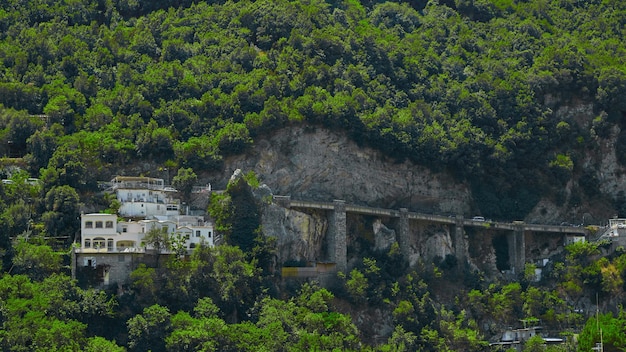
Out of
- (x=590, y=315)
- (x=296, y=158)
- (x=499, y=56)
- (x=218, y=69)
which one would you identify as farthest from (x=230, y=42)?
(x=590, y=315)

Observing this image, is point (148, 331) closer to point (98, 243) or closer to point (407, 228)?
point (98, 243)

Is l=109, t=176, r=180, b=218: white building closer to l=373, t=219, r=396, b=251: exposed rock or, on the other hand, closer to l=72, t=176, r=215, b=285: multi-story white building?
l=72, t=176, r=215, b=285: multi-story white building

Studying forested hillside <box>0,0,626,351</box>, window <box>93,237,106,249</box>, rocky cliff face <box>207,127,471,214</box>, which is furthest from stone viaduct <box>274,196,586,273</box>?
window <box>93,237,106,249</box>

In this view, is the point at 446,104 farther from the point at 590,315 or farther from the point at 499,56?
the point at 590,315

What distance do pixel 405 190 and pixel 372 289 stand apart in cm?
927

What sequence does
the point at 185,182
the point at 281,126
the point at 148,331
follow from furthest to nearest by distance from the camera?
the point at 281,126, the point at 185,182, the point at 148,331

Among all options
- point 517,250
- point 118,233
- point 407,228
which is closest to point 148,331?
point 118,233

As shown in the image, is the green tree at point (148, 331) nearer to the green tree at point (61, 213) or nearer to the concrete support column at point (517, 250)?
the green tree at point (61, 213)

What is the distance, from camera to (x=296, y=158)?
3871 inches

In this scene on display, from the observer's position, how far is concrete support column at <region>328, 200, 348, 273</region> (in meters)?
96.2

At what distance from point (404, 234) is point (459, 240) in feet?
14.0

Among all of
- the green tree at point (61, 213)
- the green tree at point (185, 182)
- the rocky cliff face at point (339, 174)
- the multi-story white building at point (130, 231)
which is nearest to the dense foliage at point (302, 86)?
the rocky cliff face at point (339, 174)

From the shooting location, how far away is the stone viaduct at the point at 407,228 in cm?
9625

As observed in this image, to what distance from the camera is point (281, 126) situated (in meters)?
98.4
